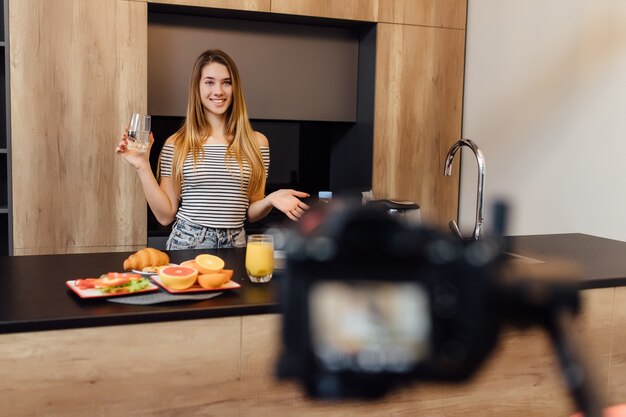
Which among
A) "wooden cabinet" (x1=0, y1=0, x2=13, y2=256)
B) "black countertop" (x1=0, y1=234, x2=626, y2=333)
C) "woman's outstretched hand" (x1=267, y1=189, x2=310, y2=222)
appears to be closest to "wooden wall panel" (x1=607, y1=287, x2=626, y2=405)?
"black countertop" (x1=0, y1=234, x2=626, y2=333)

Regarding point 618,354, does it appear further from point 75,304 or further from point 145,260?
point 75,304

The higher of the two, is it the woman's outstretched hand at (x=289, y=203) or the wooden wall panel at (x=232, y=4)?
the wooden wall panel at (x=232, y=4)

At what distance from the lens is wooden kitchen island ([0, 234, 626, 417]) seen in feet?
4.35

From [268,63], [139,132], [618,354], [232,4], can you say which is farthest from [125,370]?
[268,63]

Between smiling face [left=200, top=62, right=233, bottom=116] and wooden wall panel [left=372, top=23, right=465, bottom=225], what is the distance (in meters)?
1.28

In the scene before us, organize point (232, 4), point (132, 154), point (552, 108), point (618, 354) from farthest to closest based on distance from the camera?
point (232, 4) < point (552, 108) < point (132, 154) < point (618, 354)

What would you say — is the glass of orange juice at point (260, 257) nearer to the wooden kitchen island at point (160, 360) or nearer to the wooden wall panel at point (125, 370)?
the wooden kitchen island at point (160, 360)

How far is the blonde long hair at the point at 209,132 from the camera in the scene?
94.5 inches

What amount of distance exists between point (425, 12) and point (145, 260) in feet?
7.99

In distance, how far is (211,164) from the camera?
2.40 m

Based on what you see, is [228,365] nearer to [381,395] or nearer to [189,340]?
[189,340]

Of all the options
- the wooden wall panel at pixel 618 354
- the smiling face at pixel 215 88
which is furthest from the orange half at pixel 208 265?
the wooden wall panel at pixel 618 354

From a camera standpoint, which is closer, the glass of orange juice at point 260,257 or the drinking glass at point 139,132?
the glass of orange juice at point 260,257

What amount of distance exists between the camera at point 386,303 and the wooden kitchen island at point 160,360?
35.4 inches
